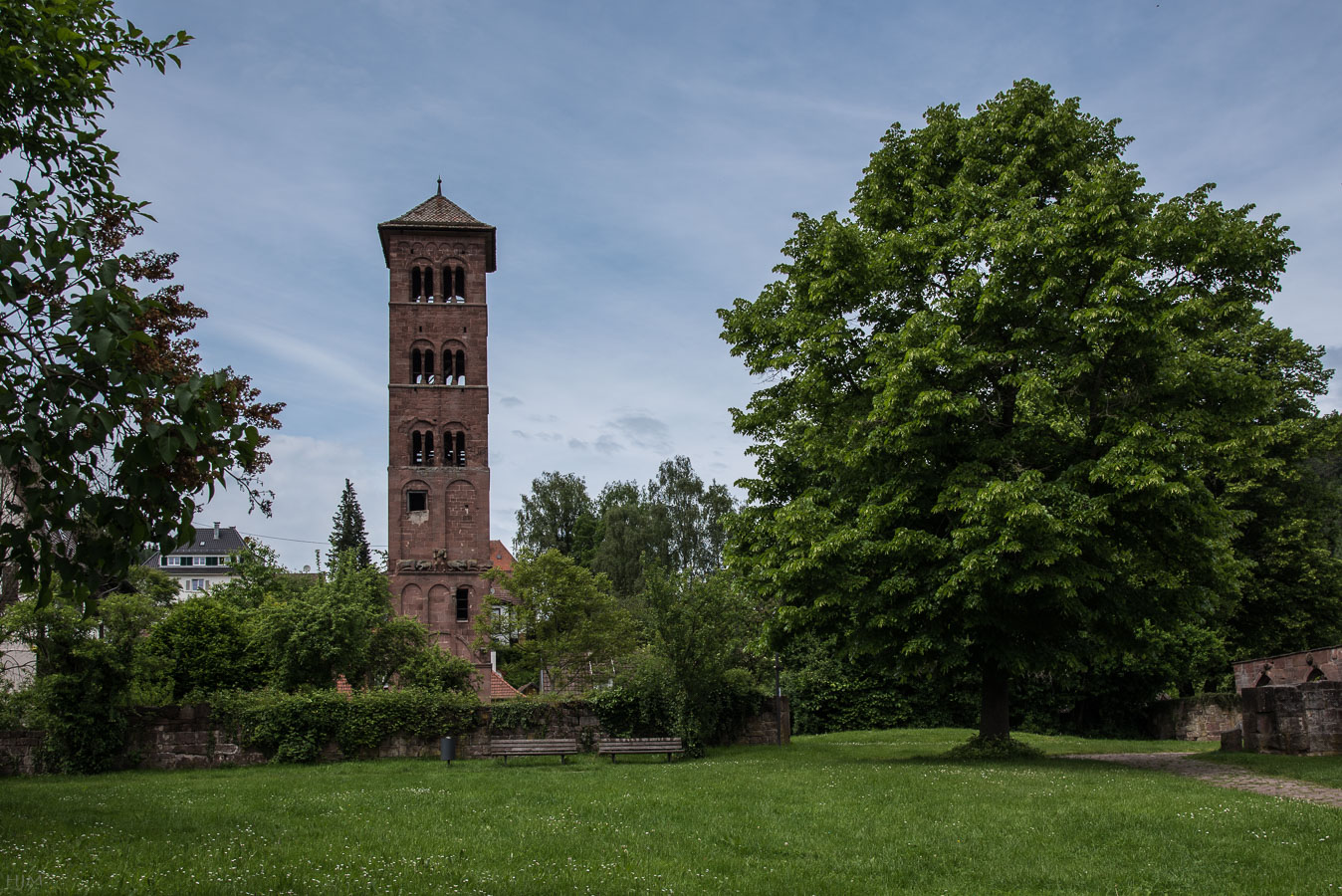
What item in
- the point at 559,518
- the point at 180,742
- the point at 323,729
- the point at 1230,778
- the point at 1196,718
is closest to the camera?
the point at 1230,778

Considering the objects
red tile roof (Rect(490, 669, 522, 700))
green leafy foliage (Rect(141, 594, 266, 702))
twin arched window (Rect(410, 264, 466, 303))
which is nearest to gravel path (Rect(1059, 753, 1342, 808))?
green leafy foliage (Rect(141, 594, 266, 702))

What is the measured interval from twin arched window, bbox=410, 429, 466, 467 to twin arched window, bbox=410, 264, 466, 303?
22.5 ft

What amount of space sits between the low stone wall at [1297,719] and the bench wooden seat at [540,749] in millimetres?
13453

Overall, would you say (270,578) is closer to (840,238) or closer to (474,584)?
(474,584)

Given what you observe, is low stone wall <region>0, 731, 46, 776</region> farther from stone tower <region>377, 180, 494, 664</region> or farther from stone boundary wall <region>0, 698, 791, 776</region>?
stone tower <region>377, 180, 494, 664</region>

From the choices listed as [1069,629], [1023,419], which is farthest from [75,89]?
[1069,629]

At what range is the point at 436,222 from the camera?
5144 cm

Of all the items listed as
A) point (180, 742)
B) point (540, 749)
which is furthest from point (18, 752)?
point (540, 749)

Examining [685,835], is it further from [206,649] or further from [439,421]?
[439,421]

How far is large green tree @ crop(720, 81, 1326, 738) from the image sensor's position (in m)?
17.3

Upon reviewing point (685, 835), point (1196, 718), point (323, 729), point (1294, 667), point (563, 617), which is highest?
point (563, 617)

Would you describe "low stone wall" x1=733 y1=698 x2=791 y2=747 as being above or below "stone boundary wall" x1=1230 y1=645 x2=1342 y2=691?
below

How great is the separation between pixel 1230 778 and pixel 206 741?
19551mm

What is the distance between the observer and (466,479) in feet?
160
